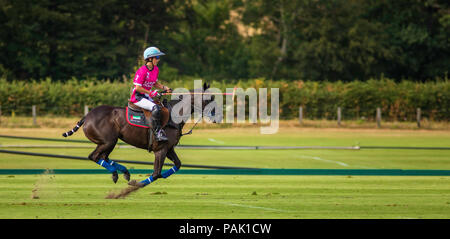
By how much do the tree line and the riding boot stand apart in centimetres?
4636

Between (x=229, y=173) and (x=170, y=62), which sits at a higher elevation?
Answer: (x=170, y=62)

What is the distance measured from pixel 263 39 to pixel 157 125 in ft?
181

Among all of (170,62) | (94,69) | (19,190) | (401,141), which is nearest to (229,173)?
(19,190)

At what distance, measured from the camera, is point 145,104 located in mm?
12438

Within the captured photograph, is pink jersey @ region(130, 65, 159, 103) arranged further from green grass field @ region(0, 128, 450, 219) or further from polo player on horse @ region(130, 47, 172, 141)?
green grass field @ region(0, 128, 450, 219)

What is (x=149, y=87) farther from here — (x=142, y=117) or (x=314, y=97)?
(x=314, y=97)

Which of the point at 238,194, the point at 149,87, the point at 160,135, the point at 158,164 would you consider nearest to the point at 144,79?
the point at 149,87

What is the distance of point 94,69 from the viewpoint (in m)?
60.1

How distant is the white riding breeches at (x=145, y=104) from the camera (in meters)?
12.4

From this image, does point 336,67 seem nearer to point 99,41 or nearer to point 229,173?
point 99,41

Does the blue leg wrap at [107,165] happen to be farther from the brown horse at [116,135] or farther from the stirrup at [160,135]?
the stirrup at [160,135]

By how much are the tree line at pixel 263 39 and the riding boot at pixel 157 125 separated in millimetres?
46361
